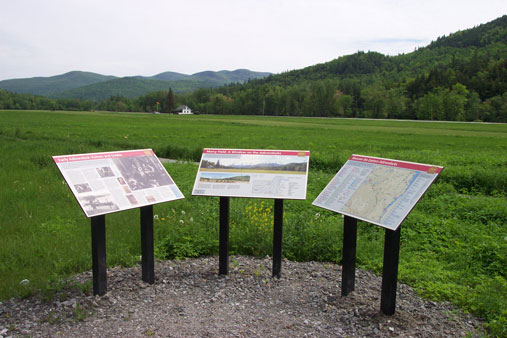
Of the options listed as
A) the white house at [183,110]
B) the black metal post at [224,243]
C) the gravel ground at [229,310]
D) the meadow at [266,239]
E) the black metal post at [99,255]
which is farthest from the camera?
the white house at [183,110]

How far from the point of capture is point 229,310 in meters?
5.14

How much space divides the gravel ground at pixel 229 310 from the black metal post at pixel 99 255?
17cm

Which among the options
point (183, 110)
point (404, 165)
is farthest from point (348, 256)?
point (183, 110)

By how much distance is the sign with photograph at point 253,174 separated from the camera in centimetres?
580

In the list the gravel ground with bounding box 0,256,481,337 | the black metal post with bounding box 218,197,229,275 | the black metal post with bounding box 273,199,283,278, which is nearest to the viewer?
the gravel ground with bounding box 0,256,481,337

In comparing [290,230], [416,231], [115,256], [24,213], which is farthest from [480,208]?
[24,213]

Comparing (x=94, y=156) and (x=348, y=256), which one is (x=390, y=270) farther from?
(x=94, y=156)

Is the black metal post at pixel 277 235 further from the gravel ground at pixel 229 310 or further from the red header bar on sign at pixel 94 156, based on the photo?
the red header bar on sign at pixel 94 156

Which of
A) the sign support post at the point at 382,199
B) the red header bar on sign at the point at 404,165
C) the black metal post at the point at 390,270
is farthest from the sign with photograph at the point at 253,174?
the black metal post at the point at 390,270

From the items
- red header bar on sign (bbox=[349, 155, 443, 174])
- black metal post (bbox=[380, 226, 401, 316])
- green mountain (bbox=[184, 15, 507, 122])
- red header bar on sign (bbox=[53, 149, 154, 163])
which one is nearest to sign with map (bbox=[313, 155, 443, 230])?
red header bar on sign (bbox=[349, 155, 443, 174])

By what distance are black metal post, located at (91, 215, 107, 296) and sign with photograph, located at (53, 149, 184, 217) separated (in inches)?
13.4

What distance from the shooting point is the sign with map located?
15.3 feet

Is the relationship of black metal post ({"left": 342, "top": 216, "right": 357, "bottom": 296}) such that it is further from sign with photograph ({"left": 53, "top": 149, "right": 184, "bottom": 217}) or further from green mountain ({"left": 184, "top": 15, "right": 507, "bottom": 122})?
green mountain ({"left": 184, "top": 15, "right": 507, "bottom": 122})

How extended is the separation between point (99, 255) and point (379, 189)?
402 centimetres
